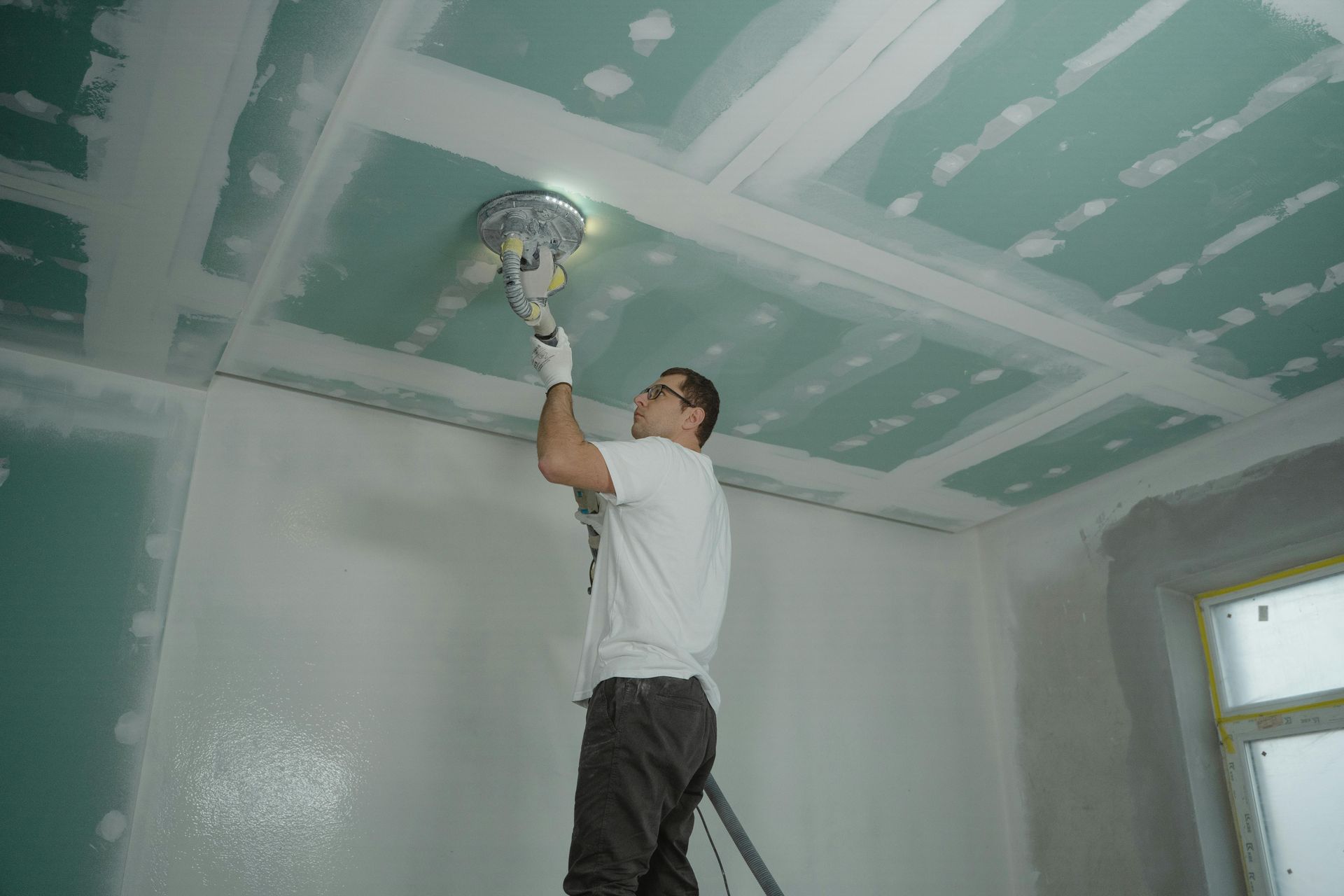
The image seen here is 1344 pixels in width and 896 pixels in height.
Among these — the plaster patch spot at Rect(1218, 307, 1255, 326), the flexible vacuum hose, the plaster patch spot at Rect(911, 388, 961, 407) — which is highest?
the plaster patch spot at Rect(1218, 307, 1255, 326)

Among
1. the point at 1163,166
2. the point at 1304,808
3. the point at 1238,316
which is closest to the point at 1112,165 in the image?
the point at 1163,166

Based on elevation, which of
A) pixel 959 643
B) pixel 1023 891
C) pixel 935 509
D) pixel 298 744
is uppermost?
pixel 935 509

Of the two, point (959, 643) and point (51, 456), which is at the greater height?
point (51, 456)

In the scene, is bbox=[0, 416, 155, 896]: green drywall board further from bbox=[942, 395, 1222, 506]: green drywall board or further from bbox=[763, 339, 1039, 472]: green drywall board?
bbox=[942, 395, 1222, 506]: green drywall board

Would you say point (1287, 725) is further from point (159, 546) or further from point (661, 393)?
point (159, 546)

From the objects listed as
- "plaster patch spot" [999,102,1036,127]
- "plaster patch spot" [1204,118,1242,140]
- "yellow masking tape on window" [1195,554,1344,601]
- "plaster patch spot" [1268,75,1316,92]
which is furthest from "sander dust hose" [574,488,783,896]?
"yellow masking tape on window" [1195,554,1344,601]

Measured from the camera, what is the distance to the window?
3.13m

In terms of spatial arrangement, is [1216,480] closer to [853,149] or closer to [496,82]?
[853,149]

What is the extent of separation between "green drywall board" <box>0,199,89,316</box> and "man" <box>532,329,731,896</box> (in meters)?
1.22

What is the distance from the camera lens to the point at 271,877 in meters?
2.64

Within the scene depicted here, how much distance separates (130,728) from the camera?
2602 millimetres

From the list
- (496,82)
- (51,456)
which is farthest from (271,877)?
(496,82)

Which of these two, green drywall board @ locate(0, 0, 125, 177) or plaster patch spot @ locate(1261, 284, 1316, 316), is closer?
green drywall board @ locate(0, 0, 125, 177)

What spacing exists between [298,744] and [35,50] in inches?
76.0
